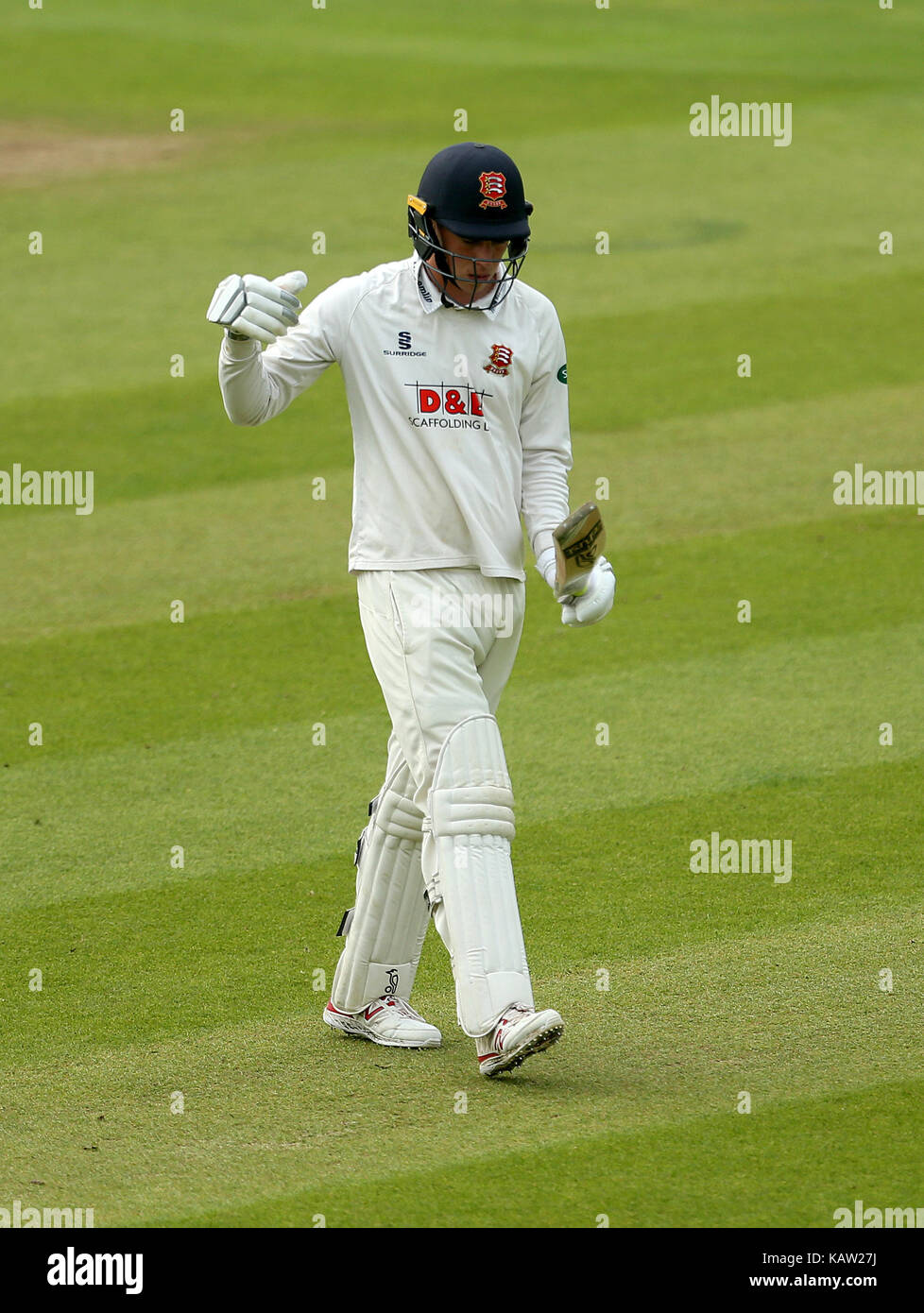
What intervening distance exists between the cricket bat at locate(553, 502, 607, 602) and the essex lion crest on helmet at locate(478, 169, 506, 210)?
0.91 m

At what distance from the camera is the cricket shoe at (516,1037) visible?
15.5 ft

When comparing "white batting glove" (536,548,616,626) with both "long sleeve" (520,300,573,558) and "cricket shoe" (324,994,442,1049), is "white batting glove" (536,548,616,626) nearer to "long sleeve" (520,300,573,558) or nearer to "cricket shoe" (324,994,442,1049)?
"long sleeve" (520,300,573,558)

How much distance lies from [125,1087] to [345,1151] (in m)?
0.81

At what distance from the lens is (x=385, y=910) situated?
539cm

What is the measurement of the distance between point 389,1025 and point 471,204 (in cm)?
241

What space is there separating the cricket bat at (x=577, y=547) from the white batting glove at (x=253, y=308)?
0.94m

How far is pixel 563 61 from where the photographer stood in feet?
68.6

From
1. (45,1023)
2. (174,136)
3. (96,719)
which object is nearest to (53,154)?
(174,136)

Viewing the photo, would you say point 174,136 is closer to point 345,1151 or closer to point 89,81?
point 89,81

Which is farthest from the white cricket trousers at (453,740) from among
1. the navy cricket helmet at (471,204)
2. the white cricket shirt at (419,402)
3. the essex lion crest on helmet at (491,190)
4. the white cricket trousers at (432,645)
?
the essex lion crest on helmet at (491,190)

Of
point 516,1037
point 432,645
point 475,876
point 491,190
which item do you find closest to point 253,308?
point 491,190

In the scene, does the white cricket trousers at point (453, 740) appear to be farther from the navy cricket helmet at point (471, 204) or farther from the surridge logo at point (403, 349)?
the navy cricket helmet at point (471, 204)
